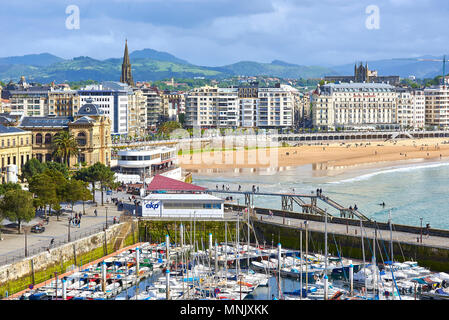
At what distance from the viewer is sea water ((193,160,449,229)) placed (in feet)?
159

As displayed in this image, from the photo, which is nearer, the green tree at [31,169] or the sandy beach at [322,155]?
the green tree at [31,169]

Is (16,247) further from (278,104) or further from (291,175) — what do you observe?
(278,104)

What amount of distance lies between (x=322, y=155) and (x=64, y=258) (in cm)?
7350

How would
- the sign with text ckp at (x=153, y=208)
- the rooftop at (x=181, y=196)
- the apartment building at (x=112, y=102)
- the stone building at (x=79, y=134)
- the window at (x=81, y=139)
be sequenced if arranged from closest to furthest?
the rooftop at (x=181, y=196) < the sign with text ckp at (x=153, y=208) < the stone building at (x=79, y=134) < the window at (x=81, y=139) < the apartment building at (x=112, y=102)

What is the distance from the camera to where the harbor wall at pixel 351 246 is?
98.7 feet

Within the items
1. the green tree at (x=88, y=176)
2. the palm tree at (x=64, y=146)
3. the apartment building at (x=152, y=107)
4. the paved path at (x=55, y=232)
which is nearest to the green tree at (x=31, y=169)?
the green tree at (x=88, y=176)

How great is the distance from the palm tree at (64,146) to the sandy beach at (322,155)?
2208 cm

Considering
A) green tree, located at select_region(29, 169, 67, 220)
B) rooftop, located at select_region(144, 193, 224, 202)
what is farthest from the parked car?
rooftop, located at select_region(144, 193, 224, 202)

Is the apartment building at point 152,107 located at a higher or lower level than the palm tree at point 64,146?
higher

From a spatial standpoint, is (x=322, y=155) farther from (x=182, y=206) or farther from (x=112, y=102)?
(x=182, y=206)

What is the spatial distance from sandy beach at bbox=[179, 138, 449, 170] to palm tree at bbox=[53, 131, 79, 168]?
22078mm

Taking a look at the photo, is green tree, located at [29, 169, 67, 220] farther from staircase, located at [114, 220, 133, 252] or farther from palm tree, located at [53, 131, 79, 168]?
palm tree, located at [53, 131, 79, 168]

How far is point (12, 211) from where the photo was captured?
3256 centimetres

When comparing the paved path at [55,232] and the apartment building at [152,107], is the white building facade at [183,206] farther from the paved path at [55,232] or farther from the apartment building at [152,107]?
the apartment building at [152,107]
